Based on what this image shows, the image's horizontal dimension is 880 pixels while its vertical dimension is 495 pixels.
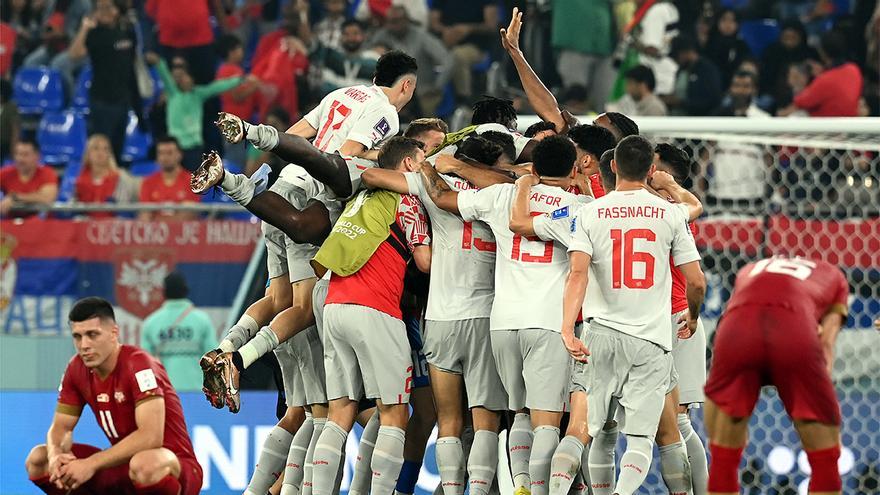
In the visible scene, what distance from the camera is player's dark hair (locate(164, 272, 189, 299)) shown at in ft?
41.3

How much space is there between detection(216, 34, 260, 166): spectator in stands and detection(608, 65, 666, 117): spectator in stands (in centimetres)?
405

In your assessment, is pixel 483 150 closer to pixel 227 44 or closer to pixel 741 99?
pixel 741 99

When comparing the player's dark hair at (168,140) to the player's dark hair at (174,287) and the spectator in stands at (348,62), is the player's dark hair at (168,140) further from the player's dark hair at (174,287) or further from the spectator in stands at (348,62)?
the player's dark hair at (174,287)

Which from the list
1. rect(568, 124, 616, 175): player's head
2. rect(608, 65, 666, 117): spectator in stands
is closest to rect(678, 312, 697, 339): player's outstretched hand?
rect(568, 124, 616, 175): player's head

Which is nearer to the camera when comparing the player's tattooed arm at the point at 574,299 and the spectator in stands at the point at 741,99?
the player's tattooed arm at the point at 574,299

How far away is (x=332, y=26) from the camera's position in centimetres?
1666

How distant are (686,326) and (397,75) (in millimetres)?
2325

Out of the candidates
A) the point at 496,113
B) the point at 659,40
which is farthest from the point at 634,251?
the point at 659,40

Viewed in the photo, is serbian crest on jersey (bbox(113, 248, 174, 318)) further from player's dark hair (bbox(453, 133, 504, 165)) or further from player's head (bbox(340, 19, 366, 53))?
player's dark hair (bbox(453, 133, 504, 165))

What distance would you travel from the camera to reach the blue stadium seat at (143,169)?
16.1 m

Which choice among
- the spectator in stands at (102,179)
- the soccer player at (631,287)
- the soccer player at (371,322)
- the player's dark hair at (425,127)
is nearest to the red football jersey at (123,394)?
the soccer player at (371,322)

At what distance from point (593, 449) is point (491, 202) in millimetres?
1449

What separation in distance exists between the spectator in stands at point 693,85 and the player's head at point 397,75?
7.05 metres

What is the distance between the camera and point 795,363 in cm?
684
